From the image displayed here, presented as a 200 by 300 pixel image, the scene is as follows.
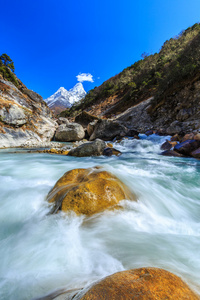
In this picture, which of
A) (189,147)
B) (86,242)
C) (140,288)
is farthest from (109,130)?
(140,288)

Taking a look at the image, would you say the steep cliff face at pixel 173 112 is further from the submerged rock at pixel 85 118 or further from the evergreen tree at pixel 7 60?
the evergreen tree at pixel 7 60

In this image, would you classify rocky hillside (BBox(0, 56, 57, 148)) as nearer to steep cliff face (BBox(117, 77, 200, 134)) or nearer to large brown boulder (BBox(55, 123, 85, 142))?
large brown boulder (BBox(55, 123, 85, 142))

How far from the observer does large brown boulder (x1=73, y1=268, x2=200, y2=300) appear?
25.3 inches

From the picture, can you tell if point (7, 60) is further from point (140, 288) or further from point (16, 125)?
point (140, 288)

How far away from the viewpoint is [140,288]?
2.22 feet

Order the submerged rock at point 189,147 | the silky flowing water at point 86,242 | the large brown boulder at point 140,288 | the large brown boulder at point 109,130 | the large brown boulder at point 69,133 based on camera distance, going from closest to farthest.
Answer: the large brown boulder at point 140,288, the silky flowing water at point 86,242, the submerged rock at point 189,147, the large brown boulder at point 109,130, the large brown boulder at point 69,133

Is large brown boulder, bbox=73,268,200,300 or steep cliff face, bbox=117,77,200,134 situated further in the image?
steep cliff face, bbox=117,77,200,134

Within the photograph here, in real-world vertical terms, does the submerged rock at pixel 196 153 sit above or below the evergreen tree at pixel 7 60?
below

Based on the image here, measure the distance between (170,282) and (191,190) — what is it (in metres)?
3.72

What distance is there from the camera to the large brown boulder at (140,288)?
25.3 inches

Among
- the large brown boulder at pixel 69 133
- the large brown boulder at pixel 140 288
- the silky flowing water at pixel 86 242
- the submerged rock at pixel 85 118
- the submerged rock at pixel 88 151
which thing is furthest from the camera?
the submerged rock at pixel 85 118

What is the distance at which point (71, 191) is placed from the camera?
216 cm

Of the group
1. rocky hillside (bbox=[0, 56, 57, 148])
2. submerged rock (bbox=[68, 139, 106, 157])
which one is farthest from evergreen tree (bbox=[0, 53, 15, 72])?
submerged rock (bbox=[68, 139, 106, 157])

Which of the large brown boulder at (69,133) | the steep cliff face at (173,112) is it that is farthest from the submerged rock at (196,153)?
the large brown boulder at (69,133)
